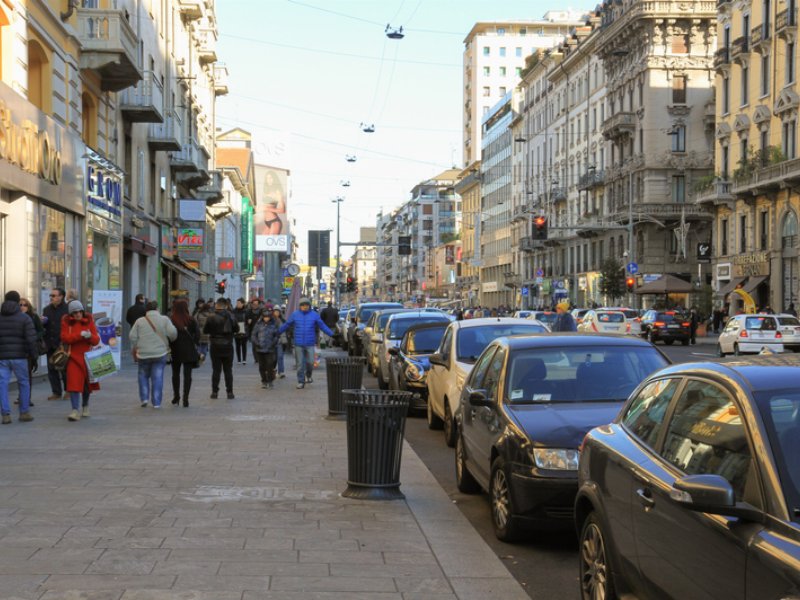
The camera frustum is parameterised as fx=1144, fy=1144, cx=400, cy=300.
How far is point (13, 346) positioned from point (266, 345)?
788 centimetres

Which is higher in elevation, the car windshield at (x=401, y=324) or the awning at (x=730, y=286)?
the awning at (x=730, y=286)

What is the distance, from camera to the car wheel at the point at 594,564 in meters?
5.54

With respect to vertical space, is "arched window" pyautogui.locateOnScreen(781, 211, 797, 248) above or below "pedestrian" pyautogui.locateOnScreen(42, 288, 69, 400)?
above

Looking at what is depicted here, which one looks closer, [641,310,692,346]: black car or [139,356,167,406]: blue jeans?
[139,356,167,406]: blue jeans

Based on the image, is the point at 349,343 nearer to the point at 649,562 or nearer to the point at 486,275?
the point at 649,562

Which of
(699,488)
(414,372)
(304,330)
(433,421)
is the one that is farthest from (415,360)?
(699,488)

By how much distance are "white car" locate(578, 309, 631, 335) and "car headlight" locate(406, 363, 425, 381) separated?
28077mm

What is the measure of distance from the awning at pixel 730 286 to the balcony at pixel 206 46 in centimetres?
2813

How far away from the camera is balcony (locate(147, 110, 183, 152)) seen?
122 feet

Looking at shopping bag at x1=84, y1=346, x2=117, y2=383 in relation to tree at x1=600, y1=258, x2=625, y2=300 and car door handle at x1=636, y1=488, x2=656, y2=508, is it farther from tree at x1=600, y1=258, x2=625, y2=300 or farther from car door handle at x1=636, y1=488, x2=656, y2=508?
tree at x1=600, y1=258, x2=625, y2=300

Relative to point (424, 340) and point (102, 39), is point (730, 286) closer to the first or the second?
point (102, 39)

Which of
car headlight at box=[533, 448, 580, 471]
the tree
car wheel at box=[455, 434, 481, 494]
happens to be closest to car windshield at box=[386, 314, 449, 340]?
car wheel at box=[455, 434, 481, 494]

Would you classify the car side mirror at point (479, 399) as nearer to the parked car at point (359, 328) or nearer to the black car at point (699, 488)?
the black car at point (699, 488)

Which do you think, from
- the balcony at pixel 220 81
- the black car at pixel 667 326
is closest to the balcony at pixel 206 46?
the balcony at pixel 220 81
